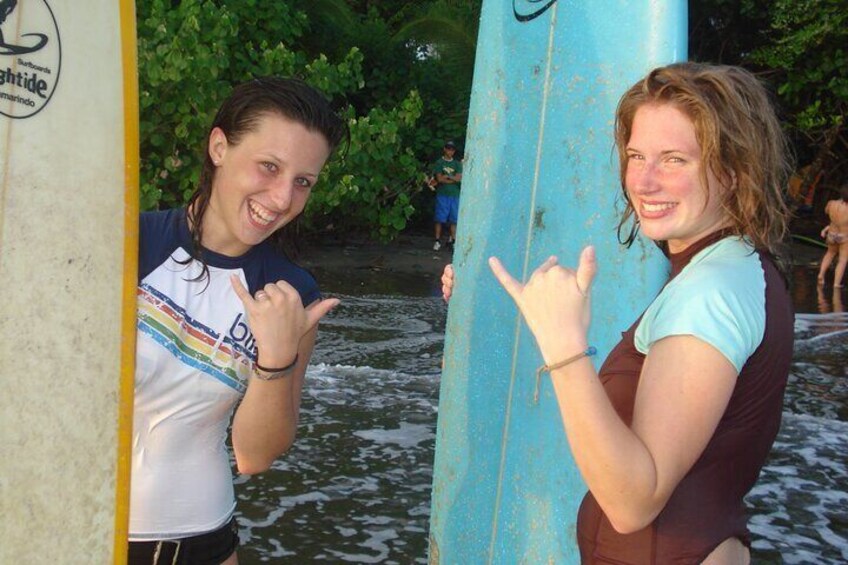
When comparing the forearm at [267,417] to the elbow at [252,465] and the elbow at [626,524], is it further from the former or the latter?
the elbow at [626,524]

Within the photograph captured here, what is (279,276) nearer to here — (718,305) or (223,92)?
(718,305)

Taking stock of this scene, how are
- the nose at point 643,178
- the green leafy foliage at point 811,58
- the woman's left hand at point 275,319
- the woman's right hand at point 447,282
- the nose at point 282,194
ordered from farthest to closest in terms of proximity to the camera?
the green leafy foliage at point 811,58
the woman's right hand at point 447,282
the nose at point 282,194
the woman's left hand at point 275,319
the nose at point 643,178

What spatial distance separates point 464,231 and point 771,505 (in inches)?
101

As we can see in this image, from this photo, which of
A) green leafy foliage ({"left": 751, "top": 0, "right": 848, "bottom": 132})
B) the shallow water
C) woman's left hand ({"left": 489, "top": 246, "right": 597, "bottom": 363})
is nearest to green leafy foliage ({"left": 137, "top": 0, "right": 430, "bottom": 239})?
the shallow water

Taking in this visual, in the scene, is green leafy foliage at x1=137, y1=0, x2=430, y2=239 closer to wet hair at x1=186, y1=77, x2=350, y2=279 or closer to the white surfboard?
the white surfboard

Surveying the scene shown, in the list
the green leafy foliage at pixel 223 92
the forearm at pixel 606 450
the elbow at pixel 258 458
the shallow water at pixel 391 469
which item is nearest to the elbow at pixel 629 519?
the forearm at pixel 606 450

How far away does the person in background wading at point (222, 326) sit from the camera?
205 centimetres

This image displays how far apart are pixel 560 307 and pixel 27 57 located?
1.37m

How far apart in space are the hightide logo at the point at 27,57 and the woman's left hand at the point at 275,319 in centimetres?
64

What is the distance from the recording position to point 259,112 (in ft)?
7.09

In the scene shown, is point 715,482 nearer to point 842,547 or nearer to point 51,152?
point 51,152

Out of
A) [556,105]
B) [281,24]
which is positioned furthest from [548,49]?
[281,24]

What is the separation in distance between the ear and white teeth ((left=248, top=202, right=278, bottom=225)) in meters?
0.14

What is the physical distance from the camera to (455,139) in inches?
580
